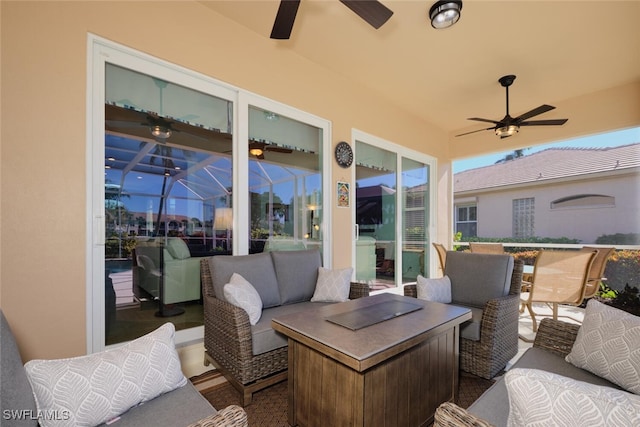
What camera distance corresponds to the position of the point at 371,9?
172 cm

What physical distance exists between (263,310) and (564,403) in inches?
83.3

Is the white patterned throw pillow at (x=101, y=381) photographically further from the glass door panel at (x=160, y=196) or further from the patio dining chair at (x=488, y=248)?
the patio dining chair at (x=488, y=248)

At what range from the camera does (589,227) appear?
565cm

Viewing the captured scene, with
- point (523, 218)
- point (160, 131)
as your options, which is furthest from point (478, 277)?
point (523, 218)

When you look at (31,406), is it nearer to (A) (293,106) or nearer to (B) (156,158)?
(B) (156,158)

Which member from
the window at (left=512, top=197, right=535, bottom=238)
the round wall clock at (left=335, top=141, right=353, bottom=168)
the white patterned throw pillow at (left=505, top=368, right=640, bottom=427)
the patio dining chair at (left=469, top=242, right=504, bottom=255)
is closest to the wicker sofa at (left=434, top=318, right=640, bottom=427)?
the white patterned throw pillow at (left=505, top=368, right=640, bottom=427)

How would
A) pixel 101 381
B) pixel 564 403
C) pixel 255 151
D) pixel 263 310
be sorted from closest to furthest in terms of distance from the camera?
pixel 564 403 → pixel 101 381 → pixel 263 310 → pixel 255 151

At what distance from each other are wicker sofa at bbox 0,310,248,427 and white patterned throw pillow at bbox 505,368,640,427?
84 cm

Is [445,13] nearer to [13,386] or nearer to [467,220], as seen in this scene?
[13,386]

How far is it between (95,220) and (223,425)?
191 cm

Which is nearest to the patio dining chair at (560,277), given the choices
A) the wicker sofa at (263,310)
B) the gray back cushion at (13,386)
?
the wicker sofa at (263,310)

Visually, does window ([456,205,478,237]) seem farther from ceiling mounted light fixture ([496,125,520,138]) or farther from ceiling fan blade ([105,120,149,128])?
ceiling fan blade ([105,120,149,128])

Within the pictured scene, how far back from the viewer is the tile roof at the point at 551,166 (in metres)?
5.00

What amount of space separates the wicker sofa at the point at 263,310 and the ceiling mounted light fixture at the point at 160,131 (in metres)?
1.18
